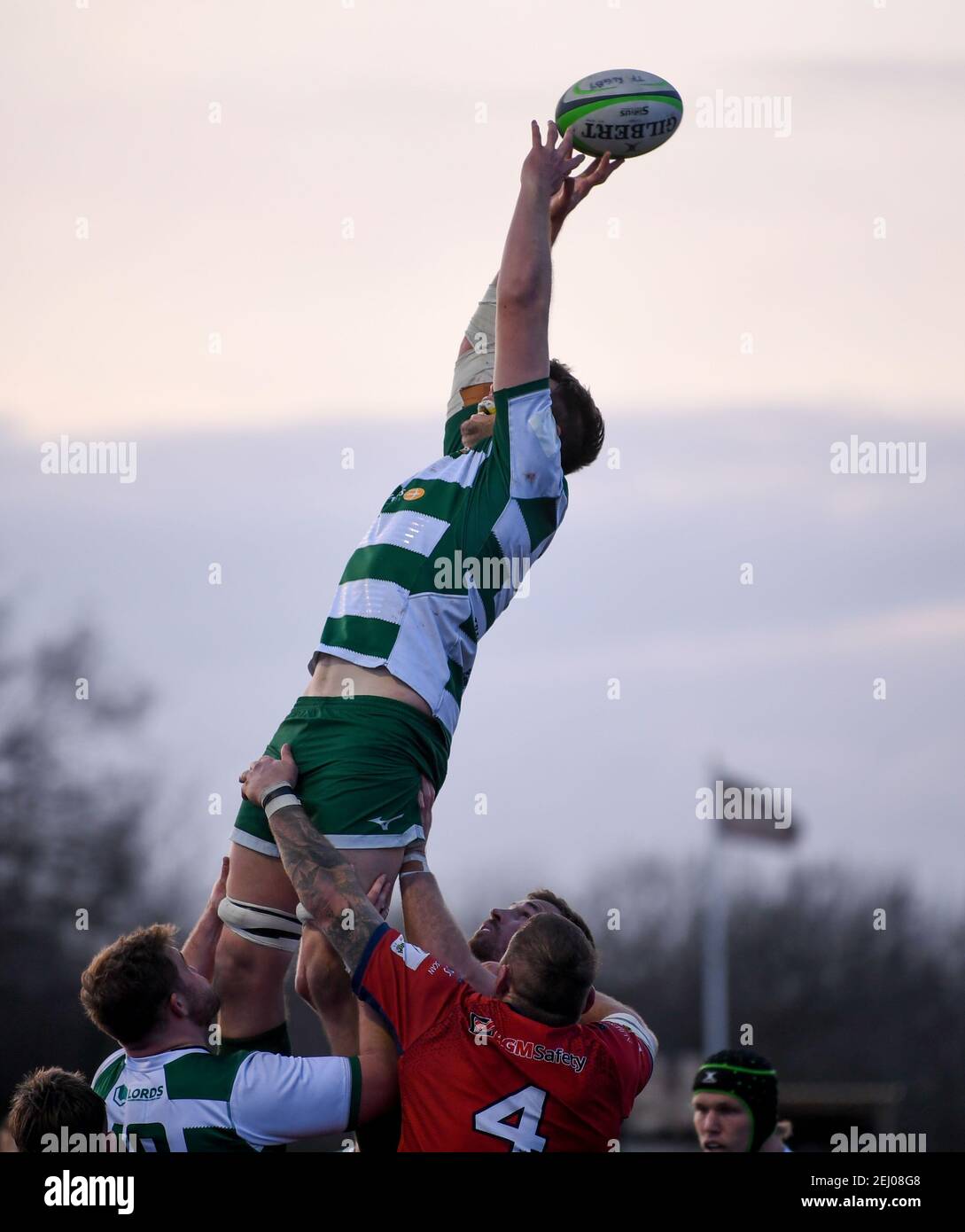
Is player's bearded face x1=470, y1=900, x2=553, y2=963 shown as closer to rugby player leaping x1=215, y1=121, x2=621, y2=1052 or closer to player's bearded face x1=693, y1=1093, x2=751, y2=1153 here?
rugby player leaping x1=215, y1=121, x2=621, y2=1052

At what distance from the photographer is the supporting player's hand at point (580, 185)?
670cm

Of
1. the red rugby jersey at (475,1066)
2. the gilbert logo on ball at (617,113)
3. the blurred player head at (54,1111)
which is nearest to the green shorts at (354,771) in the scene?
the red rugby jersey at (475,1066)

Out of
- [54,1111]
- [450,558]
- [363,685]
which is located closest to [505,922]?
[363,685]

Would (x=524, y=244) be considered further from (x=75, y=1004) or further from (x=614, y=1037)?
(x=75, y=1004)

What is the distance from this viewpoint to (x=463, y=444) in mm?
6730

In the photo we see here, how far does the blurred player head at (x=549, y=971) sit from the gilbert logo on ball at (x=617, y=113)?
3.19 metres

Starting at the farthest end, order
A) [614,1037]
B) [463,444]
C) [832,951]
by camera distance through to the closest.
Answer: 1. [832,951]
2. [463,444]
3. [614,1037]

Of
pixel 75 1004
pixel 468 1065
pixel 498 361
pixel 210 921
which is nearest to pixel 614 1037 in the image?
pixel 468 1065

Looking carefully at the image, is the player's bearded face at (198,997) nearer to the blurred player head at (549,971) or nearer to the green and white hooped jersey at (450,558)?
the blurred player head at (549,971)

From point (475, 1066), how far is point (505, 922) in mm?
1319

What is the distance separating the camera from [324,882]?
5.60 metres

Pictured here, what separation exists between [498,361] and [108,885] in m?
31.4

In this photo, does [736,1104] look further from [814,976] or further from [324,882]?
[814,976]
